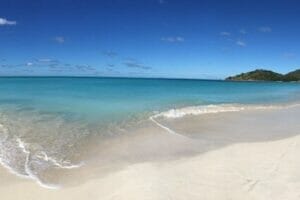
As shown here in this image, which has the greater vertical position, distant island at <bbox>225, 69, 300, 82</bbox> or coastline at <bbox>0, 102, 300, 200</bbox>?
distant island at <bbox>225, 69, 300, 82</bbox>

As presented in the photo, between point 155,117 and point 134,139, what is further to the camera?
point 155,117

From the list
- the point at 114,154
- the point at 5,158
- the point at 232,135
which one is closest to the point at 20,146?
the point at 5,158

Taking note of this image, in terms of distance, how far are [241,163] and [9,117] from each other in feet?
34.8

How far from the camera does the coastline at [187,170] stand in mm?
5748

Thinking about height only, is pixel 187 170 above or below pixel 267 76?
below

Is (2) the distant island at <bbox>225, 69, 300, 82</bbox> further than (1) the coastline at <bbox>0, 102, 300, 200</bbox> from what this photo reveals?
Yes

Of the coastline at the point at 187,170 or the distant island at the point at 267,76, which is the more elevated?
the distant island at the point at 267,76

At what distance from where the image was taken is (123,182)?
20.8 feet

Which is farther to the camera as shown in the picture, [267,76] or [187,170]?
[267,76]

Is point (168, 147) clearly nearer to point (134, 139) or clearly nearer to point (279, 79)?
point (134, 139)

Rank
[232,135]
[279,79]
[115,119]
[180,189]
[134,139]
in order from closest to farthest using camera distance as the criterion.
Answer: [180,189] → [134,139] → [232,135] → [115,119] → [279,79]

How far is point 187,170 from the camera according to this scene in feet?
23.0

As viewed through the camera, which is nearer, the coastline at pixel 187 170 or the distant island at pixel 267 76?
the coastline at pixel 187 170

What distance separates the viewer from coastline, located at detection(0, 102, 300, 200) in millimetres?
5748
